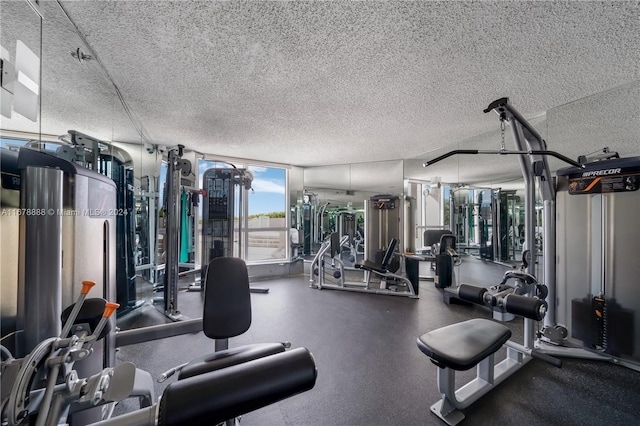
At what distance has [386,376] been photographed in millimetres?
1895

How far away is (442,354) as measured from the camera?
1359 mm

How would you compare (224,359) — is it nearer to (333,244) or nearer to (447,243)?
(333,244)

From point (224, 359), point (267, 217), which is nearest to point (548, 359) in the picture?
point (224, 359)

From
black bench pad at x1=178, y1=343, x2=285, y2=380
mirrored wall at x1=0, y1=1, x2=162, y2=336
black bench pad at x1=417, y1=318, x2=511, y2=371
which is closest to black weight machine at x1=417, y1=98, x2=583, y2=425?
black bench pad at x1=417, y1=318, x2=511, y2=371

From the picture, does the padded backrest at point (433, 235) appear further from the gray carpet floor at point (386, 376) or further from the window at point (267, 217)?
the window at point (267, 217)

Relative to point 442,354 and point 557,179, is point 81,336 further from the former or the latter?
point 557,179

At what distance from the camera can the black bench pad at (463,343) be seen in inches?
52.4

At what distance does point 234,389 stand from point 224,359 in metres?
0.76

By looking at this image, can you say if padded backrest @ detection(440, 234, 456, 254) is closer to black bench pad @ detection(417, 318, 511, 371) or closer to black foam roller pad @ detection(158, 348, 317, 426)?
black bench pad @ detection(417, 318, 511, 371)

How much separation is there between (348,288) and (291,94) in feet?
10.8

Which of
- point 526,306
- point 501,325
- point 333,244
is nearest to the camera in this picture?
point 526,306

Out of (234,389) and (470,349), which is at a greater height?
(234,389)

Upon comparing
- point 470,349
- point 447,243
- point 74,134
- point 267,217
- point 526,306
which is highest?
point 74,134

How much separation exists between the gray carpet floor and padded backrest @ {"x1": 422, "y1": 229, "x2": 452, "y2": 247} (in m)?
1.42
